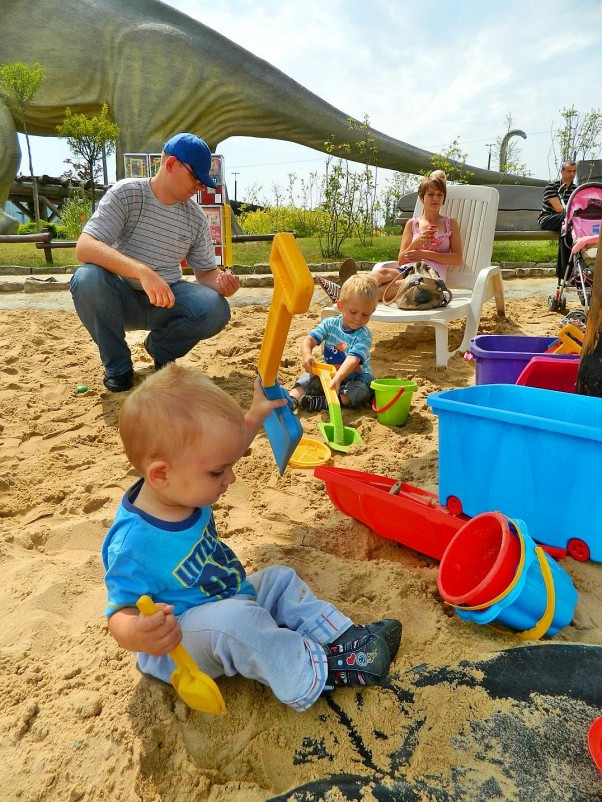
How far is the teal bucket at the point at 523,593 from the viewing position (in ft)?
4.05

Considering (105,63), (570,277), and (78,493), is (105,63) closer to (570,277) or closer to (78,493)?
(570,277)

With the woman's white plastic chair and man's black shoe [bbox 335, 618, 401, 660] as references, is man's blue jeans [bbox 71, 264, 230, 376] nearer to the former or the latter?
the woman's white plastic chair

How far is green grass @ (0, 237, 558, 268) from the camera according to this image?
24.5 ft

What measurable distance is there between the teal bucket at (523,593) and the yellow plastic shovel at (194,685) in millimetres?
526

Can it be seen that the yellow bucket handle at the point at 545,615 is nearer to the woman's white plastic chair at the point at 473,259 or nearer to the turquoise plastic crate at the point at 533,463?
the turquoise plastic crate at the point at 533,463

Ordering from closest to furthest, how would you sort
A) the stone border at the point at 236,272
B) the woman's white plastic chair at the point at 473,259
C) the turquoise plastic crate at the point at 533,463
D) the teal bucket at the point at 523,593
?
the teal bucket at the point at 523,593, the turquoise plastic crate at the point at 533,463, the woman's white plastic chair at the point at 473,259, the stone border at the point at 236,272

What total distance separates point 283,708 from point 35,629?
0.63 metres

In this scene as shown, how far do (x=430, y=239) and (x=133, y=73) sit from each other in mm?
8010

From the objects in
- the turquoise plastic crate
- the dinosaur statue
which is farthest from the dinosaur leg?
the turquoise plastic crate

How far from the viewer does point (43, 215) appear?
16.3 meters

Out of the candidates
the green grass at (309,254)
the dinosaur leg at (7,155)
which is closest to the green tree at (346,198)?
the green grass at (309,254)

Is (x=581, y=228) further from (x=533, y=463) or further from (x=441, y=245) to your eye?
(x=533, y=463)

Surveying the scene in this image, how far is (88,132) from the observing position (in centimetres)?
966

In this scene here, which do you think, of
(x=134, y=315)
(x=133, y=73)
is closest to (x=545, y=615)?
(x=134, y=315)
